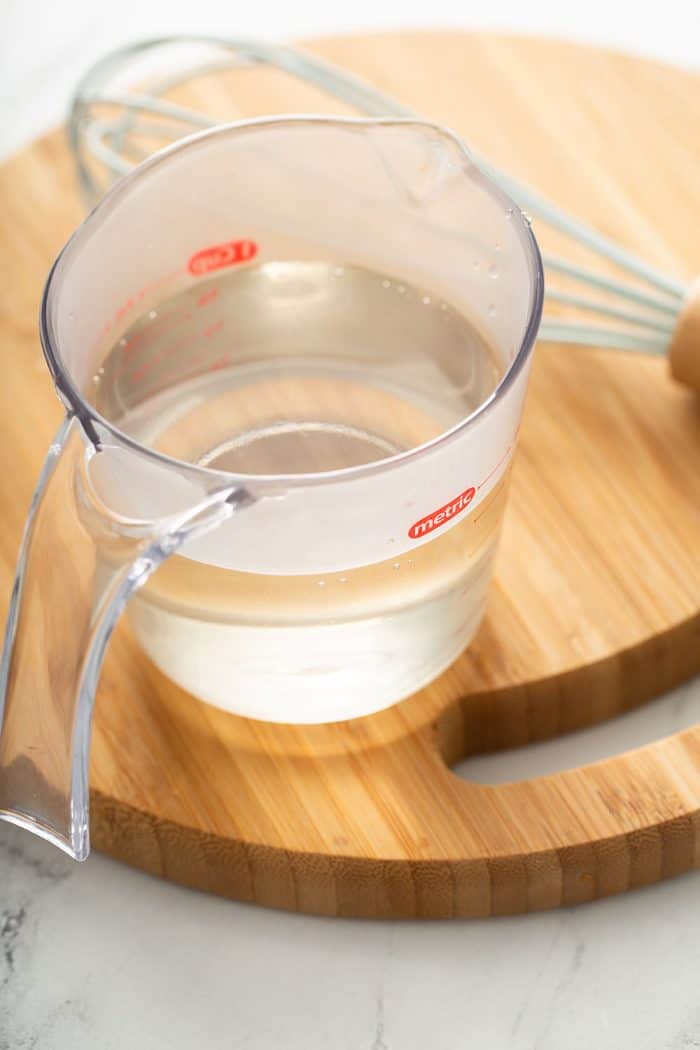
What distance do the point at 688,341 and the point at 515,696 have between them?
18cm

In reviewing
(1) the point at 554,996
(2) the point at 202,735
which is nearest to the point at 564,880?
(1) the point at 554,996

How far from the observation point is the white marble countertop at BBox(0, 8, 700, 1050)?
60 centimetres

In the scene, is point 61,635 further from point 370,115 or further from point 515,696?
point 370,115

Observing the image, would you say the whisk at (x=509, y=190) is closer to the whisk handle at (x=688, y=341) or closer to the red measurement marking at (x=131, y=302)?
the whisk handle at (x=688, y=341)

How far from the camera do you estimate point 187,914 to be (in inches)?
24.8

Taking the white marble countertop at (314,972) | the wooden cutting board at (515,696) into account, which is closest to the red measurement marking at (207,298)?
the wooden cutting board at (515,696)

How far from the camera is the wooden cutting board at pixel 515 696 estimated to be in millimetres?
611

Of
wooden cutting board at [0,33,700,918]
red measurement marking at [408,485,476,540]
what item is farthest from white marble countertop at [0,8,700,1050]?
red measurement marking at [408,485,476,540]

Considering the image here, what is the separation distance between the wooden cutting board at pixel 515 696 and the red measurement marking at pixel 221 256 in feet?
0.38

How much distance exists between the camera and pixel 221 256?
0.67 m

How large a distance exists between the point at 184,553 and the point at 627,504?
0.74 feet

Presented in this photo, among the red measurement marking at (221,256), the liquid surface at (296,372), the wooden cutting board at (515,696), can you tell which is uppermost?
the red measurement marking at (221,256)

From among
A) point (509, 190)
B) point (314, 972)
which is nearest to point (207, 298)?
point (509, 190)

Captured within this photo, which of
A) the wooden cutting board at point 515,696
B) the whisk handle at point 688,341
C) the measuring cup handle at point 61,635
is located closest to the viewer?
the measuring cup handle at point 61,635
